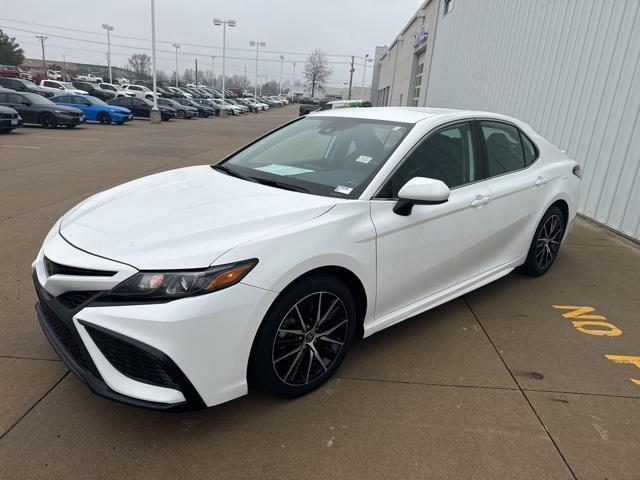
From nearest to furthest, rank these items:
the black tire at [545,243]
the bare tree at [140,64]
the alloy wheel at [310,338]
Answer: the alloy wheel at [310,338]
the black tire at [545,243]
the bare tree at [140,64]

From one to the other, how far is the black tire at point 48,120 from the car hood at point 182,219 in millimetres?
18893

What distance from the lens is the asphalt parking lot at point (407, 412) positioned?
2.30m

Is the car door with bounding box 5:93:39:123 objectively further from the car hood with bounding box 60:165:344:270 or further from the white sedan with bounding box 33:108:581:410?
the car hood with bounding box 60:165:344:270

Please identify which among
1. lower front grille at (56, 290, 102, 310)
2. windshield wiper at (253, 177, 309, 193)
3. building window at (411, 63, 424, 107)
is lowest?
lower front grille at (56, 290, 102, 310)

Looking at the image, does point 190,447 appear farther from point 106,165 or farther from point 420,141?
point 106,165

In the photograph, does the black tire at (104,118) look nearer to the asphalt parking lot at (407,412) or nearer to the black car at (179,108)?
the black car at (179,108)

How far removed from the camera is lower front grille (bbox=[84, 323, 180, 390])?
7.07 feet

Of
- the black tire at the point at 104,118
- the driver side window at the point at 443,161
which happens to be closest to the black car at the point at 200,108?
the black tire at the point at 104,118

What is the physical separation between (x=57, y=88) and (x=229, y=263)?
36.5 meters

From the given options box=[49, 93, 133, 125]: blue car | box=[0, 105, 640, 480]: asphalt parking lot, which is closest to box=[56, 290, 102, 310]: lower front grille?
box=[0, 105, 640, 480]: asphalt parking lot

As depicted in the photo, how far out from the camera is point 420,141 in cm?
325

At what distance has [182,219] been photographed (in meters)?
2.59

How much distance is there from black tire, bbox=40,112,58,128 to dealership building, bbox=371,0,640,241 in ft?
53.4

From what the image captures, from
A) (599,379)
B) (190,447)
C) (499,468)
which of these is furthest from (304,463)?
(599,379)
